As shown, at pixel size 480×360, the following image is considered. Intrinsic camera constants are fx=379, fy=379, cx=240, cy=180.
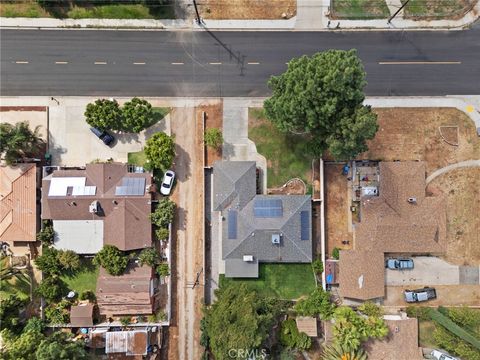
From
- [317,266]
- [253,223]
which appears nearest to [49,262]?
[253,223]

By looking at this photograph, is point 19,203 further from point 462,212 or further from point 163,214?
point 462,212

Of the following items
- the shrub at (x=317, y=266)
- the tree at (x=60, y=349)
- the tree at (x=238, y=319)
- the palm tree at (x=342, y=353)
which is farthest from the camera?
the shrub at (x=317, y=266)

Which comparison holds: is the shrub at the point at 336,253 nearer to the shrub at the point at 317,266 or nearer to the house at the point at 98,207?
the shrub at the point at 317,266

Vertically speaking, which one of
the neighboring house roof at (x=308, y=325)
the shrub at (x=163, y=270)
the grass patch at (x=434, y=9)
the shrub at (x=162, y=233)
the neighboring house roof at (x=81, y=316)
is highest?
the grass patch at (x=434, y=9)

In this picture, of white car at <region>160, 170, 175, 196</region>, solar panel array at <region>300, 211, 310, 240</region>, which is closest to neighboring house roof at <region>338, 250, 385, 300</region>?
solar panel array at <region>300, 211, 310, 240</region>

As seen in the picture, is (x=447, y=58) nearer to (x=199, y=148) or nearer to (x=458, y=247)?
(x=458, y=247)

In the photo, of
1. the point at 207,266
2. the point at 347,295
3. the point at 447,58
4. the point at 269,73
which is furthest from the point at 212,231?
the point at 447,58

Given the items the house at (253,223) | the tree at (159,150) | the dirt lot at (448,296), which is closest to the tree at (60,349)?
the house at (253,223)

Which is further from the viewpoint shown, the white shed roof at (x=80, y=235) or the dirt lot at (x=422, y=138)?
the dirt lot at (x=422, y=138)
